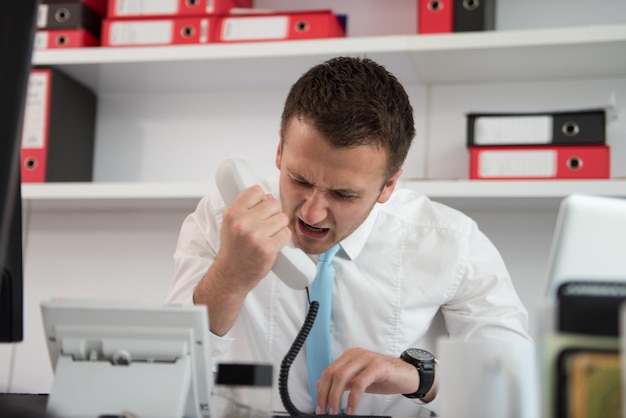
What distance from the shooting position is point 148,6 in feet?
7.95

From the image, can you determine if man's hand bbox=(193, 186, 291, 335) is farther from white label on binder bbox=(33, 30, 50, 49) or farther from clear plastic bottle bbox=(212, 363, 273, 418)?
white label on binder bbox=(33, 30, 50, 49)

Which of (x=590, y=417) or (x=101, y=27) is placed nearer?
(x=590, y=417)

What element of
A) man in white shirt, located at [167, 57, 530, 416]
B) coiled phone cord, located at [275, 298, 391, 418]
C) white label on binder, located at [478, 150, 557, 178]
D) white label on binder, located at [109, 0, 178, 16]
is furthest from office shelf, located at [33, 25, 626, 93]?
coiled phone cord, located at [275, 298, 391, 418]

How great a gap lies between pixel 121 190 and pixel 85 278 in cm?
46

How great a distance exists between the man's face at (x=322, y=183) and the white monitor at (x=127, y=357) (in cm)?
62

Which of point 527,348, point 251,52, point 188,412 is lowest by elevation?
point 188,412

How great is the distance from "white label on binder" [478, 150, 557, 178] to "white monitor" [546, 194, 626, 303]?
4.11 ft

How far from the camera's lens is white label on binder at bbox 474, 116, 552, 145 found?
213 cm

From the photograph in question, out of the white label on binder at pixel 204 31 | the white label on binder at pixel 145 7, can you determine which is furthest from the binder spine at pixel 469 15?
the white label on binder at pixel 145 7

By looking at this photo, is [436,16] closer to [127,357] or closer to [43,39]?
[43,39]

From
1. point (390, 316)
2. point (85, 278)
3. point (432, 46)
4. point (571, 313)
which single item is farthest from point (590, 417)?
point (85, 278)

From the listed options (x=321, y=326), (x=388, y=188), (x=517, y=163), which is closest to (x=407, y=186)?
(x=517, y=163)

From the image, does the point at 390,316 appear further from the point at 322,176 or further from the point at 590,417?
the point at 590,417

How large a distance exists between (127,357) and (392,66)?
5.00 feet
